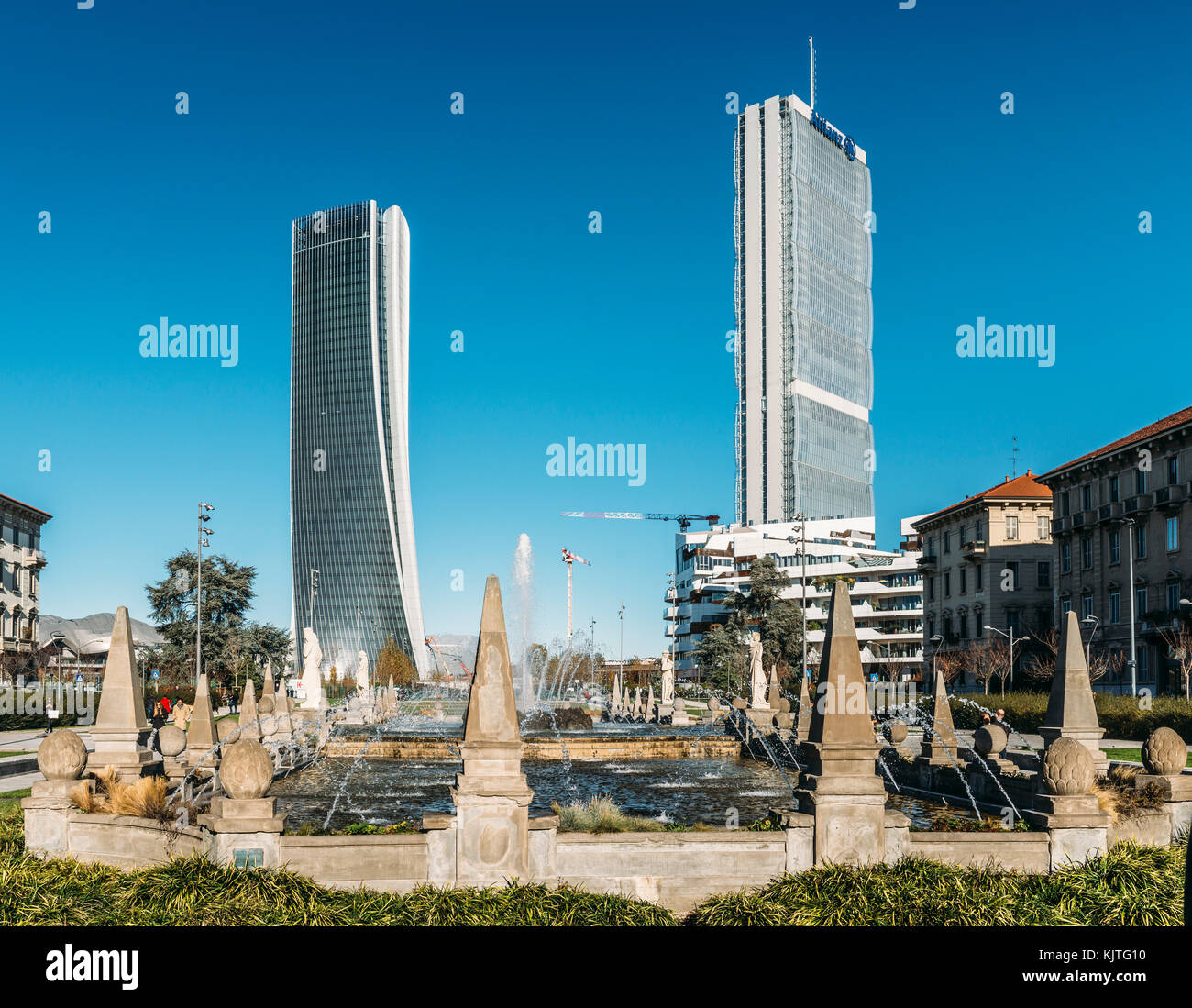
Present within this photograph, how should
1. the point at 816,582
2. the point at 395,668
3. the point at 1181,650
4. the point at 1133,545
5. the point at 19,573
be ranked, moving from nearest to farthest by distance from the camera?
the point at 1181,650
the point at 1133,545
the point at 19,573
the point at 395,668
the point at 816,582

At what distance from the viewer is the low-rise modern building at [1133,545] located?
51.3 metres

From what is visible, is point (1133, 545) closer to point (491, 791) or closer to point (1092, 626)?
point (1092, 626)

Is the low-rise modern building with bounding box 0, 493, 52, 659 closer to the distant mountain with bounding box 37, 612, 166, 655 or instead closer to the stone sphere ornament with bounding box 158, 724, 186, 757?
the distant mountain with bounding box 37, 612, 166, 655

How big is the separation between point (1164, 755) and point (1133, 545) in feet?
153

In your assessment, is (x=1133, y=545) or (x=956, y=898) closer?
(x=956, y=898)

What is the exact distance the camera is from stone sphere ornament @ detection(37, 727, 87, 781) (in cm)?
1255

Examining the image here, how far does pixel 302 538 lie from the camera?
176 metres

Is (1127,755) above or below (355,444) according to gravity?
below

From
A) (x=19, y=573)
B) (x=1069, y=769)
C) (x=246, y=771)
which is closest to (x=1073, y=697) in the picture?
(x=1069, y=769)

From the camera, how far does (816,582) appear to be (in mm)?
122188

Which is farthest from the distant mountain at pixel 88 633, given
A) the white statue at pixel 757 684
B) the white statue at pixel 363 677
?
the white statue at pixel 757 684

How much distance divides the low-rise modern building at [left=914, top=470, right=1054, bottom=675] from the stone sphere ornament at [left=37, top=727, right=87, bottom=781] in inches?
2543
